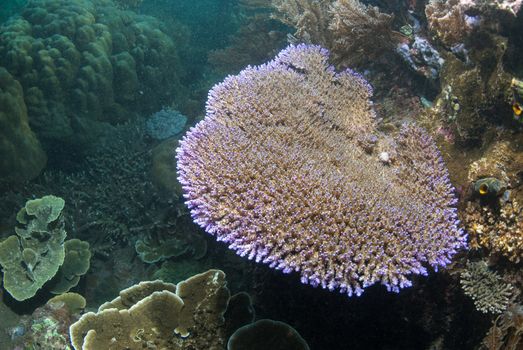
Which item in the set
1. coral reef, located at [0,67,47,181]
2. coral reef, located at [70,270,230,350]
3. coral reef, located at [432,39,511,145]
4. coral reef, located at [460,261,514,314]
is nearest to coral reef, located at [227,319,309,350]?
coral reef, located at [70,270,230,350]

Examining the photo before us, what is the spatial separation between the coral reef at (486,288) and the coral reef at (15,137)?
6.75 metres

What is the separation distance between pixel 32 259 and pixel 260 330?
3559 millimetres

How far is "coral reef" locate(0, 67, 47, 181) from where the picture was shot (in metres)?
6.27

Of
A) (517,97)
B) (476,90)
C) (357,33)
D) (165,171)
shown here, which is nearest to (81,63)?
A: (165,171)

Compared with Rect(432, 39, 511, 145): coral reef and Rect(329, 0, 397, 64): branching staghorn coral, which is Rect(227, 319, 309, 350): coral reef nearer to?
Rect(432, 39, 511, 145): coral reef

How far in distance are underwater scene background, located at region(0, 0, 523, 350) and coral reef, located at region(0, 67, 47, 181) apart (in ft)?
4.01

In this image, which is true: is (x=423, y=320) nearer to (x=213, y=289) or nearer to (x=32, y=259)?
(x=213, y=289)

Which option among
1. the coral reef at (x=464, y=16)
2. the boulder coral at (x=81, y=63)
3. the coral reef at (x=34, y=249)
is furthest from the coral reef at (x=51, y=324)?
the coral reef at (x=464, y=16)

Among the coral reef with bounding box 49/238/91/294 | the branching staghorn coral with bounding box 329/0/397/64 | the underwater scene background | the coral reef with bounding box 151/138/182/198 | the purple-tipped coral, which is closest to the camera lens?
the purple-tipped coral

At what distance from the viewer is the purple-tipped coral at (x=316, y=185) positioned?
267 cm

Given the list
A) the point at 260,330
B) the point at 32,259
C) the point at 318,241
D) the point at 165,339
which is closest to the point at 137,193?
the point at 32,259

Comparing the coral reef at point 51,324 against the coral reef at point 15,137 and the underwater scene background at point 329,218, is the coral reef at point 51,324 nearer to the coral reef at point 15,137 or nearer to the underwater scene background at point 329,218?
the underwater scene background at point 329,218

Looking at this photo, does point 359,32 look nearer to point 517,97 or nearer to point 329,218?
→ point 517,97

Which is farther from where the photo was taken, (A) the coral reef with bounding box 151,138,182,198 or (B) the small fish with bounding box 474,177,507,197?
(A) the coral reef with bounding box 151,138,182,198
